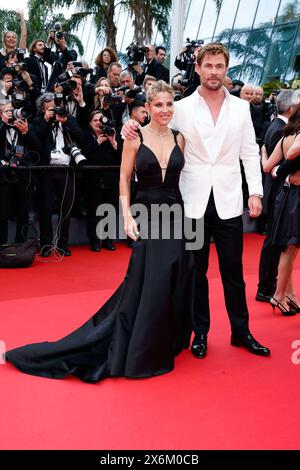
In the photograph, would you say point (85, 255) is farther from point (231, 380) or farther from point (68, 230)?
point (231, 380)

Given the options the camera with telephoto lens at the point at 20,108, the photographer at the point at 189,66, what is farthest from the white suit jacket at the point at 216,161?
the photographer at the point at 189,66

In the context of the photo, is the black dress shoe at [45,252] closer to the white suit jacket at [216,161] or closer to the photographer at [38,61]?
the photographer at [38,61]

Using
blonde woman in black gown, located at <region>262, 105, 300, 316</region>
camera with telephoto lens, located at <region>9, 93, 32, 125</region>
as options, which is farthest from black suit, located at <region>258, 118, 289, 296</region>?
camera with telephoto lens, located at <region>9, 93, 32, 125</region>

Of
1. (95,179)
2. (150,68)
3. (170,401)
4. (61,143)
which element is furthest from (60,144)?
(170,401)

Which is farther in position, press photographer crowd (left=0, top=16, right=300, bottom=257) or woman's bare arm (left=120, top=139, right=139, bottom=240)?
press photographer crowd (left=0, top=16, right=300, bottom=257)

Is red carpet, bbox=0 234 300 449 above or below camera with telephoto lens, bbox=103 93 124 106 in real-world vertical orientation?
below

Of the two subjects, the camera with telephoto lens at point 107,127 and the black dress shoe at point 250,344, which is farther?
the camera with telephoto lens at point 107,127

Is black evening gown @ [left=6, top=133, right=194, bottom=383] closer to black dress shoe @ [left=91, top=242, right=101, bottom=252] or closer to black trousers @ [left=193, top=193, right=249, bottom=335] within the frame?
black trousers @ [left=193, top=193, right=249, bottom=335]

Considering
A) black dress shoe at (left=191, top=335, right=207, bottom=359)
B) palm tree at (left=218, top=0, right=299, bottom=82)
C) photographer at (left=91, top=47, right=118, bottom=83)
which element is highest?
palm tree at (left=218, top=0, right=299, bottom=82)

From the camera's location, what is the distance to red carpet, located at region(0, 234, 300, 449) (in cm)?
247

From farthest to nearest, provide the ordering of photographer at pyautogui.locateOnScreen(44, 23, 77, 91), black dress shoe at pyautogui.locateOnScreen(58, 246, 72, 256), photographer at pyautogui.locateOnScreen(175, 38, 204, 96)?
photographer at pyautogui.locateOnScreen(44, 23, 77, 91), photographer at pyautogui.locateOnScreen(175, 38, 204, 96), black dress shoe at pyautogui.locateOnScreen(58, 246, 72, 256)

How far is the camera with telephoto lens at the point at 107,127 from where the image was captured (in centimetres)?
630

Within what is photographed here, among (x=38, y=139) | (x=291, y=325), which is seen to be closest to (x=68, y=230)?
(x=38, y=139)
